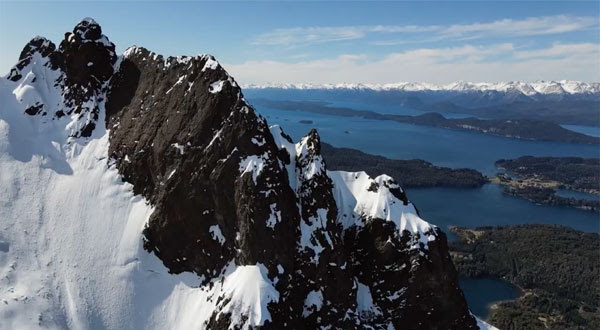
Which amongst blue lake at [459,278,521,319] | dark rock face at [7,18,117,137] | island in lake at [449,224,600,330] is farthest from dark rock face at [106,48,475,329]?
blue lake at [459,278,521,319]

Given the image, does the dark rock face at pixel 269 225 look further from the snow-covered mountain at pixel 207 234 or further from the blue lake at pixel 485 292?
the blue lake at pixel 485 292

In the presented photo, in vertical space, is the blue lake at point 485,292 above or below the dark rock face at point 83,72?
below

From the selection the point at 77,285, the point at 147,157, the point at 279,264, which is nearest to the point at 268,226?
the point at 279,264

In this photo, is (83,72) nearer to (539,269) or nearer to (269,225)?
(269,225)

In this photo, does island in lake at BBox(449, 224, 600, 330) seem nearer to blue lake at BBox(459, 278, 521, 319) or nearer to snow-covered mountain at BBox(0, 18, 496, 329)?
blue lake at BBox(459, 278, 521, 319)

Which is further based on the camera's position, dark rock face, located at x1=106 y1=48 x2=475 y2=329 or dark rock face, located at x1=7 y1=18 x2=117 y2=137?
dark rock face, located at x1=7 y1=18 x2=117 y2=137

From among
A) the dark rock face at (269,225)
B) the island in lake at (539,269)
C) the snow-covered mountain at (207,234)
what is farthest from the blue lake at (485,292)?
the dark rock face at (269,225)

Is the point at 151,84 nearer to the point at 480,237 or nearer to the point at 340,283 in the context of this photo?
the point at 340,283
